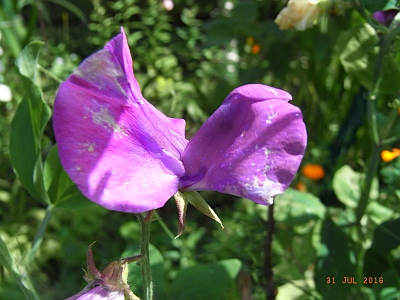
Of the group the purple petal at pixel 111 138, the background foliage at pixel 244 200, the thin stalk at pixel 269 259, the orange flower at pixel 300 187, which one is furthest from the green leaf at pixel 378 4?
the orange flower at pixel 300 187

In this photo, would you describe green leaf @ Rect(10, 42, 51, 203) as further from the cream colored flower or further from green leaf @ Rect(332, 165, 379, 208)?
green leaf @ Rect(332, 165, 379, 208)

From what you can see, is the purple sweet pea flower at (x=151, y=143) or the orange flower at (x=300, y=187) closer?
the purple sweet pea flower at (x=151, y=143)

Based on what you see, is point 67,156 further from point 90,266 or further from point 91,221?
point 91,221

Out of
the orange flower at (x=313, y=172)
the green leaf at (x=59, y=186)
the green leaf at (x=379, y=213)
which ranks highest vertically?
the green leaf at (x=59, y=186)

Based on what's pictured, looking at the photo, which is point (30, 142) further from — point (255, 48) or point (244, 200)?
point (255, 48)

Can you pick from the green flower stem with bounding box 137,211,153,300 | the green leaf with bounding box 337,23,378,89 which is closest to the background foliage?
the green leaf with bounding box 337,23,378,89

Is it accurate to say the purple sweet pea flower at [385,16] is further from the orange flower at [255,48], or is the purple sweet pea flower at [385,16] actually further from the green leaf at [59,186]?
the orange flower at [255,48]
